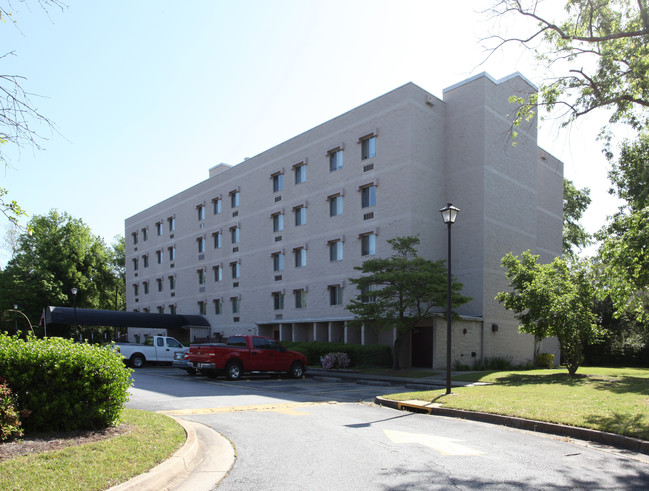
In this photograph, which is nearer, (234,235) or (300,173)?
(300,173)

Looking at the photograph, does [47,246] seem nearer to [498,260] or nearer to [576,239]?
[498,260]

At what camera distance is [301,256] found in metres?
35.1

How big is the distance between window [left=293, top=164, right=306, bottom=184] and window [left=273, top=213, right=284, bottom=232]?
281 centimetres

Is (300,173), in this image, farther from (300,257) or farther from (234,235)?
(234,235)

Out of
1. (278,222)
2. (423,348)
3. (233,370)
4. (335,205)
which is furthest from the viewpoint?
(278,222)

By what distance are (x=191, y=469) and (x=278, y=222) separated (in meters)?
31.2

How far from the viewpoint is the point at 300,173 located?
117 feet

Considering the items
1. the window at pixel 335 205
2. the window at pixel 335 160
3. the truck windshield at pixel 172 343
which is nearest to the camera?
the truck windshield at pixel 172 343

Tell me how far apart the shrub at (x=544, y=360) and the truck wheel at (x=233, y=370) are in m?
20.7

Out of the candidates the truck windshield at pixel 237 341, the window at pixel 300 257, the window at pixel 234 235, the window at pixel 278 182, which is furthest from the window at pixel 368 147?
the window at pixel 234 235

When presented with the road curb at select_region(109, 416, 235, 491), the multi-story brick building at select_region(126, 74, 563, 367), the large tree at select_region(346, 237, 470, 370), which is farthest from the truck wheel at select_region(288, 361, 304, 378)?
the road curb at select_region(109, 416, 235, 491)

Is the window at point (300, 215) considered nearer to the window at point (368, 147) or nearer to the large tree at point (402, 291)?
the window at point (368, 147)

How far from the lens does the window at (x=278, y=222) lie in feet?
121

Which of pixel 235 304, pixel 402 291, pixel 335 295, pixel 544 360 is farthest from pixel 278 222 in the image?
pixel 544 360
